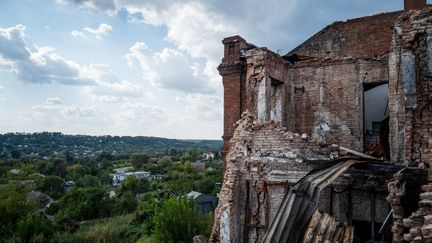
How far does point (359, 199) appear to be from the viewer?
786 centimetres

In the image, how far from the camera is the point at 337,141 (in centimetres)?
1020

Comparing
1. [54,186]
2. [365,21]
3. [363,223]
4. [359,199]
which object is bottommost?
[54,186]

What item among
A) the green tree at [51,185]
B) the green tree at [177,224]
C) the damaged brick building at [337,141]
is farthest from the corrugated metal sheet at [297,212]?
the green tree at [51,185]

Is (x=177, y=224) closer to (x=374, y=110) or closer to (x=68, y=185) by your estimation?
(x=374, y=110)

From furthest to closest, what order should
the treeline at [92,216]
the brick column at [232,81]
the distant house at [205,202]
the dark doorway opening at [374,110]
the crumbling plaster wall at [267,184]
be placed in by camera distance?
1. the distant house at [205,202]
2. the treeline at [92,216]
3. the brick column at [232,81]
4. the dark doorway opening at [374,110]
5. the crumbling plaster wall at [267,184]

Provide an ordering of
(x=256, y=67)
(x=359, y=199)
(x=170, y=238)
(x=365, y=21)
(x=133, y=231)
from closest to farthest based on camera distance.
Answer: (x=359, y=199) → (x=256, y=67) → (x=365, y=21) → (x=170, y=238) → (x=133, y=231)

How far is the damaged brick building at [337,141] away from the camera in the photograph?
5.55 metres

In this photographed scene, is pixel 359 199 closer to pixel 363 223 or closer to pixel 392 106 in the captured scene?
pixel 363 223

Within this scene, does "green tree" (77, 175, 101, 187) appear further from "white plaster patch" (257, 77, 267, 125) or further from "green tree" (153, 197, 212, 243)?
"white plaster patch" (257, 77, 267, 125)

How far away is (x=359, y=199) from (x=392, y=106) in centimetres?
236

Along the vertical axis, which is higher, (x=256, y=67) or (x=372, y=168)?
(x=256, y=67)

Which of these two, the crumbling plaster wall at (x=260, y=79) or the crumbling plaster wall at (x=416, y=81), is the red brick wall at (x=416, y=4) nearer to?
the crumbling plaster wall at (x=416, y=81)

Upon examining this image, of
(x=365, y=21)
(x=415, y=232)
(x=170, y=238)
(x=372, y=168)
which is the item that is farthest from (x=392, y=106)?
(x=170, y=238)

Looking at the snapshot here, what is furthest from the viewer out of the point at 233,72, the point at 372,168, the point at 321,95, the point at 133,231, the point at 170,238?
the point at 133,231
